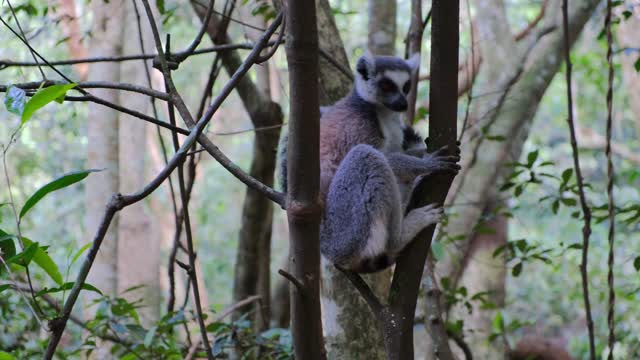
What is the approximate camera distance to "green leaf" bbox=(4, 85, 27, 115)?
2207mm

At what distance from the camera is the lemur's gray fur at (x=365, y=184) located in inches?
156

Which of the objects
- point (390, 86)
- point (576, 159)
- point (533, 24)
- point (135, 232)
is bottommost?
point (135, 232)

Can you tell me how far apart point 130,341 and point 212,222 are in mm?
17645

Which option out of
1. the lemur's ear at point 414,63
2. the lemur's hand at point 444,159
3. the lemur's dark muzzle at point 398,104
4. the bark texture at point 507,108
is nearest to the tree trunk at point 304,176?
the lemur's hand at point 444,159

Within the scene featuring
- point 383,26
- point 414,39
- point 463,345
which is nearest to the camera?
point 463,345

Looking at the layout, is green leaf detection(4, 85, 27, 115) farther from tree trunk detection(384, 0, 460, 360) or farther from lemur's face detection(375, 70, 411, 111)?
lemur's face detection(375, 70, 411, 111)

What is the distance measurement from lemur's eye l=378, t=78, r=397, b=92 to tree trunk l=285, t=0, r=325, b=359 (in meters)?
2.64

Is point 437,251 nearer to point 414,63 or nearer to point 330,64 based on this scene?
point 414,63

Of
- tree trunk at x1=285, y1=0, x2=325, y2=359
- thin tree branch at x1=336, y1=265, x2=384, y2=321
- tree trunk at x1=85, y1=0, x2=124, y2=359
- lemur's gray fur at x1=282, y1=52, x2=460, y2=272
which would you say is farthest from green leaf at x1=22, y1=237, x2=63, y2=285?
tree trunk at x1=85, y1=0, x2=124, y2=359

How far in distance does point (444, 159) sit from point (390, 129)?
1648 mm

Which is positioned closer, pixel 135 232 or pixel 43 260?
pixel 43 260

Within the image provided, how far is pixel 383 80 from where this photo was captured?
4.72 meters

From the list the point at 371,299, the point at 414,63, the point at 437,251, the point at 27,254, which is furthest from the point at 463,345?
the point at 27,254

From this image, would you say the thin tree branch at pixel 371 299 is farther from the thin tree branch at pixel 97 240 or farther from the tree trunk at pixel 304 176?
the thin tree branch at pixel 97 240
